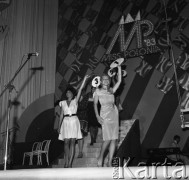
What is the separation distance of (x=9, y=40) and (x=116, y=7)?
352 cm

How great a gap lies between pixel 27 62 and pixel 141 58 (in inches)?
149

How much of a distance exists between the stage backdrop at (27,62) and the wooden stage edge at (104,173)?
6704mm

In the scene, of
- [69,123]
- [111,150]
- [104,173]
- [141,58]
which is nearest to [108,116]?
[111,150]

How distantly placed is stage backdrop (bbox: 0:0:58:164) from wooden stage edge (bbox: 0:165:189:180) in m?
6.70

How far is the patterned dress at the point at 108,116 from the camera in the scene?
13.7ft

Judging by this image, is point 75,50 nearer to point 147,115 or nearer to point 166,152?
point 147,115

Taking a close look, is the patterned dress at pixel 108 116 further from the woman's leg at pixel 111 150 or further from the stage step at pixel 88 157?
the stage step at pixel 88 157

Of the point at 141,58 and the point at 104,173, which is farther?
the point at 141,58

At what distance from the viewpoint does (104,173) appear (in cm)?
238

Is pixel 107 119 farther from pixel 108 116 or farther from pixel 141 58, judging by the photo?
pixel 141 58

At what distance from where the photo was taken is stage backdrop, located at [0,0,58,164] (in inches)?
375

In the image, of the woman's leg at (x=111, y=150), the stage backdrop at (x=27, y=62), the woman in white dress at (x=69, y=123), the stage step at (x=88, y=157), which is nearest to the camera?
the woman's leg at (x=111, y=150)
